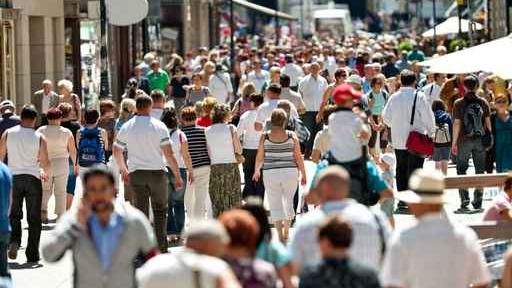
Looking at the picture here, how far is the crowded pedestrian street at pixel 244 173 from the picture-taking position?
31.9ft

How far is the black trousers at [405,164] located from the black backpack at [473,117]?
4.27 feet

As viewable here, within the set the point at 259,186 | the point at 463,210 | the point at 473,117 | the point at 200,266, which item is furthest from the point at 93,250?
the point at 473,117

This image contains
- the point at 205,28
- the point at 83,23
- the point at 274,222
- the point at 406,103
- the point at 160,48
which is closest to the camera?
the point at 274,222

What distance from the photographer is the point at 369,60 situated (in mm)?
39094

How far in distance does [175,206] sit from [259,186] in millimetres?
1288

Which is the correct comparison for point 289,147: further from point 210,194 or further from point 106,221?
point 106,221

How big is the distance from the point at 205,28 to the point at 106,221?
A: 6187 cm

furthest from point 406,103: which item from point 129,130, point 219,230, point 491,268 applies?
point 219,230

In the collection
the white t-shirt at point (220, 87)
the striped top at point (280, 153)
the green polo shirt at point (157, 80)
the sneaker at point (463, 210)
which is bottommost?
the sneaker at point (463, 210)

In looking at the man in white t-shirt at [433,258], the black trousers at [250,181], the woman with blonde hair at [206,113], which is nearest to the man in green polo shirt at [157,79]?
the black trousers at [250,181]

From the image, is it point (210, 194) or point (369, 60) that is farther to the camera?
point (369, 60)

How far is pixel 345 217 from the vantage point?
998 centimetres

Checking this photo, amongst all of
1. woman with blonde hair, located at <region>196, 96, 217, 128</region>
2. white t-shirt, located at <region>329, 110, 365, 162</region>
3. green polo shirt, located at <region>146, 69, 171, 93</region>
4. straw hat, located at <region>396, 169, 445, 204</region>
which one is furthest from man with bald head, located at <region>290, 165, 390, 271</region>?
green polo shirt, located at <region>146, 69, 171, 93</region>

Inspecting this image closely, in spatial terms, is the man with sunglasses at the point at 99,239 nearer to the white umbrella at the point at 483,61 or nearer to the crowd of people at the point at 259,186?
the crowd of people at the point at 259,186
